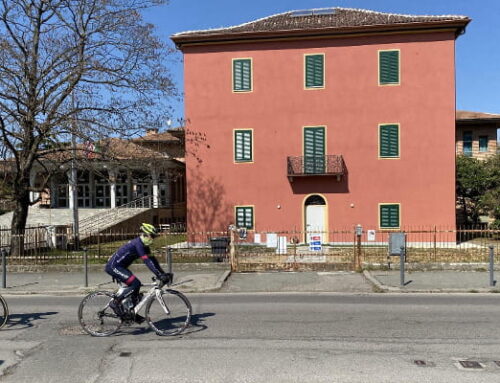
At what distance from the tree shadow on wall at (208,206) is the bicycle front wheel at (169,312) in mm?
16127

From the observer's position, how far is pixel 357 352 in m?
5.88

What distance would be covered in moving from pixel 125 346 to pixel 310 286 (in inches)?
244

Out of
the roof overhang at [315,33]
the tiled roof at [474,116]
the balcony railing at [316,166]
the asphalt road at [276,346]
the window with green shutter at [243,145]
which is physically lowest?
the asphalt road at [276,346]

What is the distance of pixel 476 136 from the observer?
113 ft

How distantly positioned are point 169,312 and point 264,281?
229 inches

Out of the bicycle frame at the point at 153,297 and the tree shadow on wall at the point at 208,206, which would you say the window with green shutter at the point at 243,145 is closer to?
the tree shadow on wall at the point at 208,206

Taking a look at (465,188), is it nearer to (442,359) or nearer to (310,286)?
(310,286)

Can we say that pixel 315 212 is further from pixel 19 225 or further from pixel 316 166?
pixel 19 225

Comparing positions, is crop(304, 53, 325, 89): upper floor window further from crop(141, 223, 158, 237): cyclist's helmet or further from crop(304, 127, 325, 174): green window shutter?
crop(141, 223, 158, 237): cyclist's helmet

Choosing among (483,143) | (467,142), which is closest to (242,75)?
Answer: (467,142)

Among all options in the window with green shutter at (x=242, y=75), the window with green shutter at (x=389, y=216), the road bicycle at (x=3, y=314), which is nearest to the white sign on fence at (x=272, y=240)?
the road bicycle at (x=3, y=314)

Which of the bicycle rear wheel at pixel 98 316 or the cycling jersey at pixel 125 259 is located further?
the bicycle rear wheel at pixel 98 316

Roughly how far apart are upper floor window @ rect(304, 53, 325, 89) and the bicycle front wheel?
1775cm

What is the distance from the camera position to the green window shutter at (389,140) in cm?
2225
